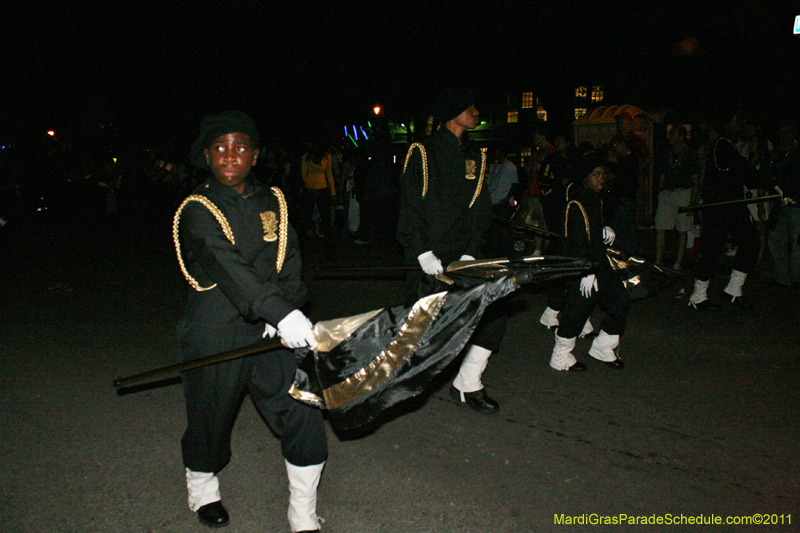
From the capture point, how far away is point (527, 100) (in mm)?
51469

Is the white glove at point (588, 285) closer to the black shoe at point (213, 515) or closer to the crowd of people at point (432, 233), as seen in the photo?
the crowd of people at point (432, 233)

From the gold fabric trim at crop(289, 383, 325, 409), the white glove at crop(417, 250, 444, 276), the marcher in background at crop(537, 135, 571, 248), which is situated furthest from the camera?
the marcher in background at crop(537, 135, 571, 248)

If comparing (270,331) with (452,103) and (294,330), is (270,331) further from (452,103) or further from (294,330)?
(452,103)

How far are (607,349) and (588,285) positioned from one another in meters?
0.61

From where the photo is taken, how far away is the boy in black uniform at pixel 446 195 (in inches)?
159

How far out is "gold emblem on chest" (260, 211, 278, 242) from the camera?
2799 mm

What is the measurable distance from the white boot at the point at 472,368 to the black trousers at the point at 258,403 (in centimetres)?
173

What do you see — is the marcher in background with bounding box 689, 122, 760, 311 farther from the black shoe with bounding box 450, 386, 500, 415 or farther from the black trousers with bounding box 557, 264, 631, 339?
the black shoe with bounding box 450, 386, 500, 415

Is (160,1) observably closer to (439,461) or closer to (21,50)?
(21,50)

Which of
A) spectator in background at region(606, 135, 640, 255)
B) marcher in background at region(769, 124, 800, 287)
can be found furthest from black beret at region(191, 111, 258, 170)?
marcher in background at region(769, 124, 800, 287)

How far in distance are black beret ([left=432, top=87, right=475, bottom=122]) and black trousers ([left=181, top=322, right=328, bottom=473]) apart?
1967 millimetres

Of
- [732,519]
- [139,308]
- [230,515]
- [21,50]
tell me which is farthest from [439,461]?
[21,50]

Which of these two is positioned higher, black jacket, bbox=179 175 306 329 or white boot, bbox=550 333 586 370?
black jacket, bbox=179 175 306 329

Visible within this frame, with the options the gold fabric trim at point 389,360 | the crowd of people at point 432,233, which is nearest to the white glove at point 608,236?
the crowd of people at point 432,233
